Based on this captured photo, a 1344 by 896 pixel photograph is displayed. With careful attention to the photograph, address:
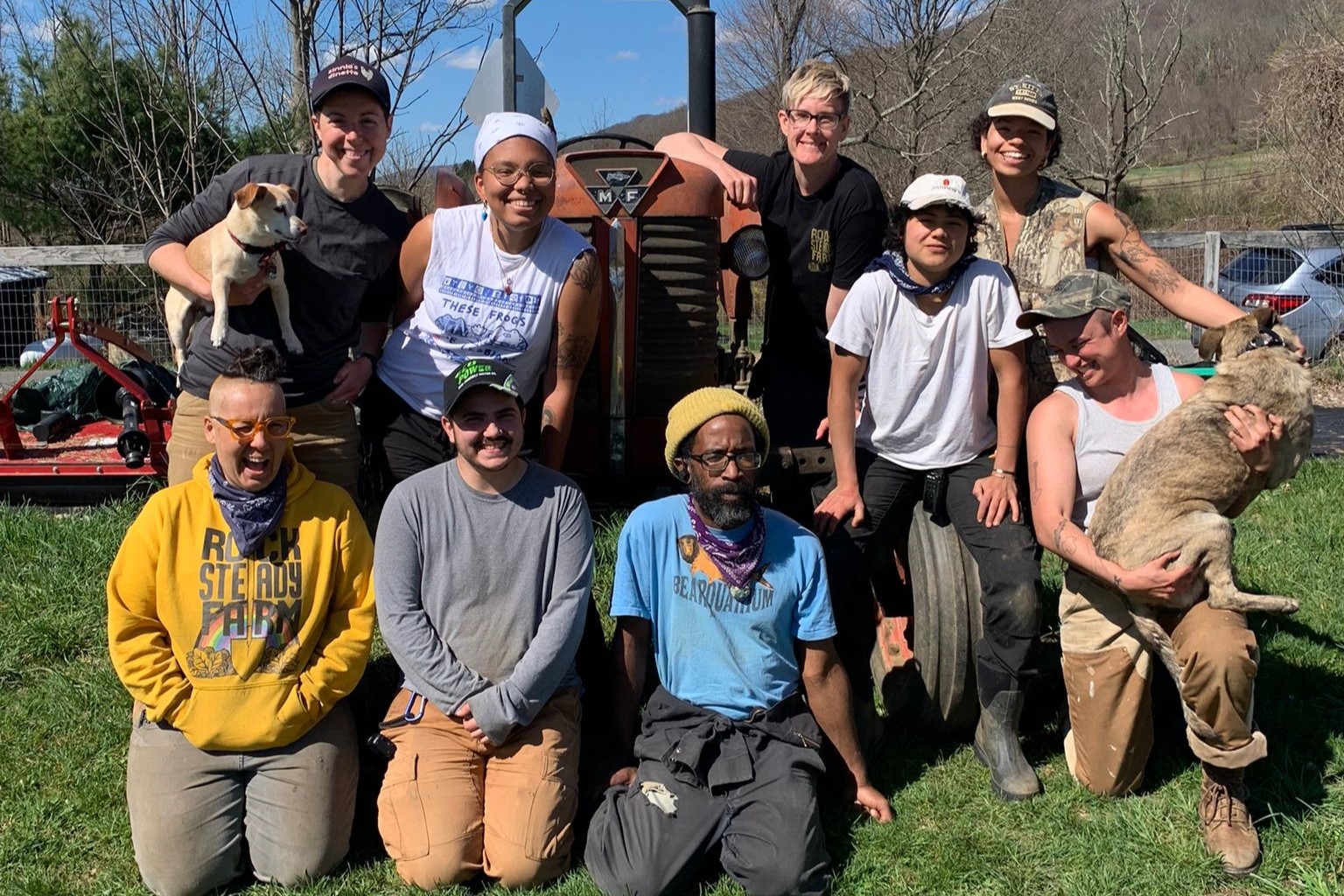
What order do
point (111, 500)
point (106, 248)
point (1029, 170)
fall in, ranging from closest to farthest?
1. point (1029, 170)
2. point (111, 500)
3. point (106, 248)

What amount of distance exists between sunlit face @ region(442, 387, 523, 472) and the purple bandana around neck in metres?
0.61

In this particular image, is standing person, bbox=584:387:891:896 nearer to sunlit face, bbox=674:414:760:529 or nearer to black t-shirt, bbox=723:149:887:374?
sunlit face, bbox=674:414:760:529

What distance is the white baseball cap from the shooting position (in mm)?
3537

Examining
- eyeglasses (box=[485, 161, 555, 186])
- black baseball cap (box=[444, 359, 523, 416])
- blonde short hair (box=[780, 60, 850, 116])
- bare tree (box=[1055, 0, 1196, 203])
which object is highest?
bare tree (box=[1055, 0, 1196, 203])

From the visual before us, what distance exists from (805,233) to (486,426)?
1702 mm

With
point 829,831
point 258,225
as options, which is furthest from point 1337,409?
point 258,225

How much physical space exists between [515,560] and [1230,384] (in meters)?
2.14

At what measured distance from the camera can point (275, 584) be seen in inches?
129

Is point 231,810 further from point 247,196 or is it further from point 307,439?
point 247,196

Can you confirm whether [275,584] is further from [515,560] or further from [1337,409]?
[1337,409]

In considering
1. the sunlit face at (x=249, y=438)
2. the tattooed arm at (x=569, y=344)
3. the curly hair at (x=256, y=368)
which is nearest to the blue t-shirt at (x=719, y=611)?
the tattooed arm at (x=569, y=344)

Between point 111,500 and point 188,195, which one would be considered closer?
point 111,500

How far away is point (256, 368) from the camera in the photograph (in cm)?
332

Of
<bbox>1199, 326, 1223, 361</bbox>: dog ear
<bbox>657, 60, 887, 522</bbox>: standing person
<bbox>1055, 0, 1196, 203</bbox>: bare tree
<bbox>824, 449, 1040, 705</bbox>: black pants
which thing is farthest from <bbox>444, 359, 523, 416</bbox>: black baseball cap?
<bbox>1055, 0, 1196, 203</bbox>: bare tree
